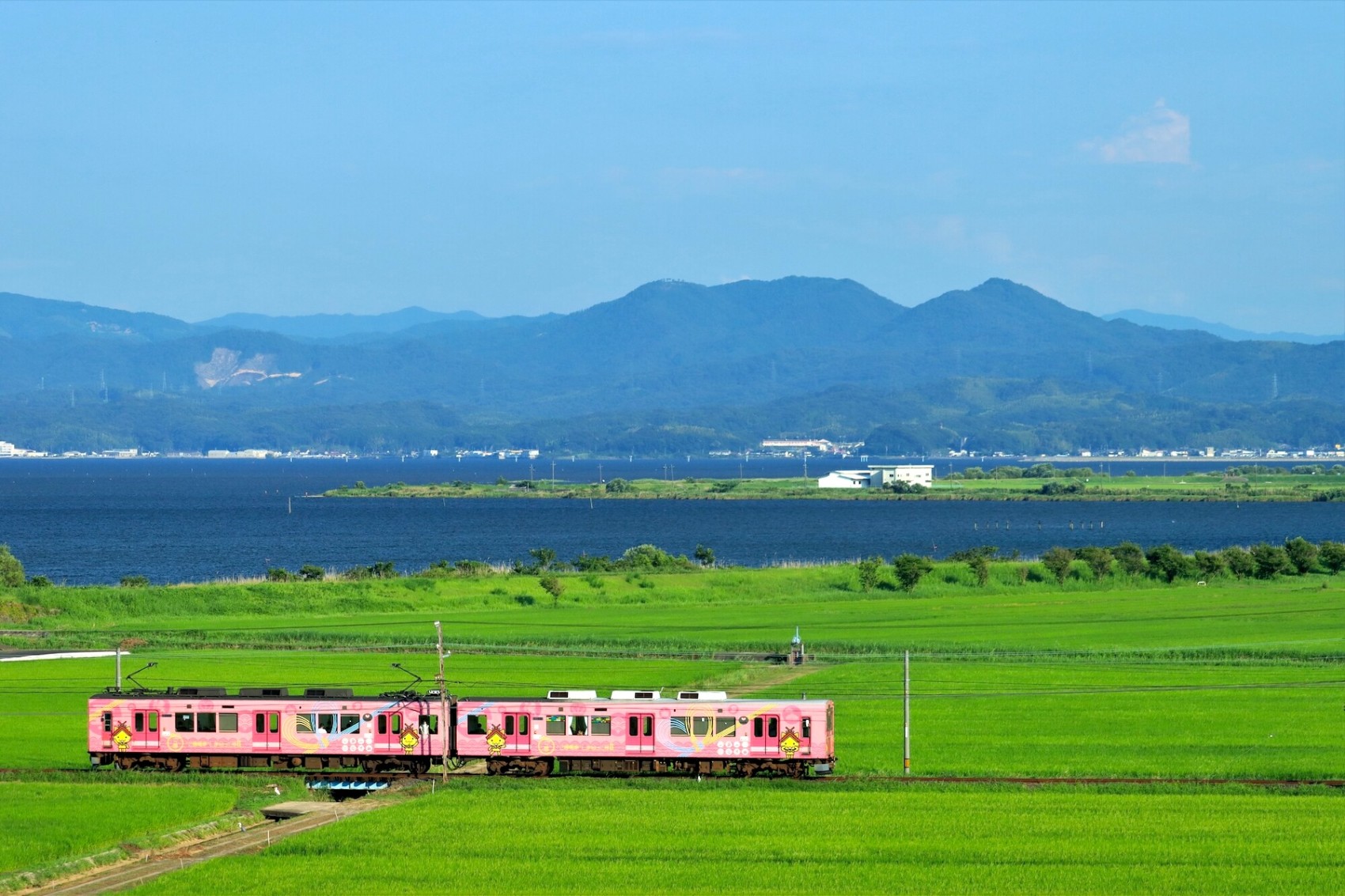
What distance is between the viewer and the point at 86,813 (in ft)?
110

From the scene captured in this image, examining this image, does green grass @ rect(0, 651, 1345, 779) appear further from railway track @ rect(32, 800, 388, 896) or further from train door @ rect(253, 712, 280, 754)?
railway track @ rect(32, 800, 388, 896)

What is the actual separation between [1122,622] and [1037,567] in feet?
90.9

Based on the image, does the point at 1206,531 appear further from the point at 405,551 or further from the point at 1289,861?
the point at 1289,861

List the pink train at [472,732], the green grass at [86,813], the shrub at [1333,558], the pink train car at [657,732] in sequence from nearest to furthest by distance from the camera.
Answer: the green grass at [86,813]
the pink train car at [657,732]
the pink train at [472,732]
the shrub at [1333,558]

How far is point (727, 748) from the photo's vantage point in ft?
128

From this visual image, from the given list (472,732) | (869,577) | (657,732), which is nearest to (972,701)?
(657,732)

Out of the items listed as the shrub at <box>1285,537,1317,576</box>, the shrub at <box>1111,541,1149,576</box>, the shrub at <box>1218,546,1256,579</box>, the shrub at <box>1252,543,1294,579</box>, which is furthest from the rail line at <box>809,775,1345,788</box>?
the shrub at <box>1285,537,1317,576</box>

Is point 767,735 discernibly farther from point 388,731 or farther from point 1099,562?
point 1099,562

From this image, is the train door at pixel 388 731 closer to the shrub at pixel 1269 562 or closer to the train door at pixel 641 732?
the train door at pixel 641 732

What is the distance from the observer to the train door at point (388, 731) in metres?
39.3

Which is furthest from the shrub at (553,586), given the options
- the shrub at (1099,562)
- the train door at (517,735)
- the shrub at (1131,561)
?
the train door at (517,735)

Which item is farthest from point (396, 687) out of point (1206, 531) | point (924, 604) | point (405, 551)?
point (1206, 531)

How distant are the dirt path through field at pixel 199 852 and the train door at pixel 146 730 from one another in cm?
608

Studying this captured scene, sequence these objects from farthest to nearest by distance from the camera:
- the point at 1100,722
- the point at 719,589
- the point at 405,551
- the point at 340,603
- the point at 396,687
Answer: the point at 405,551 → the point at 719,589 → the point at 340,603 → the point at 396,687 → the point at 1100,722
